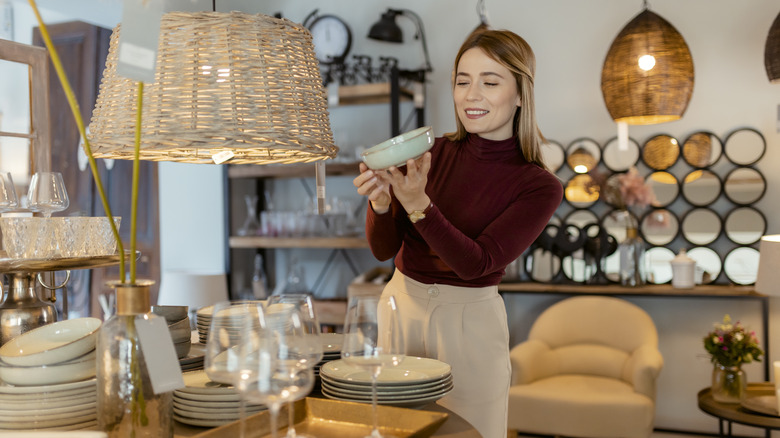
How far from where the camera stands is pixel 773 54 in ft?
10.5

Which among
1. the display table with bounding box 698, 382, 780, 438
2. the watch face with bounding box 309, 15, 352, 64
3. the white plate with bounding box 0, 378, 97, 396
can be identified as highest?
the watch face with bounding box 309, 15, 352, 64

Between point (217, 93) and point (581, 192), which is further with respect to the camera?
point (581, 192)

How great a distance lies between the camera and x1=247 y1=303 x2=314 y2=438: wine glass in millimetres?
920

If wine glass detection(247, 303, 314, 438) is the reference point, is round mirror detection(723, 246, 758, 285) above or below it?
below

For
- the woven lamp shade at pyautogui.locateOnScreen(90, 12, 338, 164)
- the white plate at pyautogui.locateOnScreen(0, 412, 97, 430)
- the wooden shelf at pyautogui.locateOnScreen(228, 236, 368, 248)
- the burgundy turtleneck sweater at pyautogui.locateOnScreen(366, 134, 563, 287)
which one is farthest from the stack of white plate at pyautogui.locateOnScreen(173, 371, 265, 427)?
the wooden shelf at pyautogui.locateOnScreen(228, 236, 368, 248)

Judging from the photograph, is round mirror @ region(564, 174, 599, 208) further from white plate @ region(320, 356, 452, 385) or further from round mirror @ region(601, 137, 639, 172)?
white plate @ region(320, 356, 452, 385)

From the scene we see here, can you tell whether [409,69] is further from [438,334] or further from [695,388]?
[438,334]

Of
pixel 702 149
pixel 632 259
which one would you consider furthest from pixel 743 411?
pixel 702 149

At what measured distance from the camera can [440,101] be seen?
14.2 feet

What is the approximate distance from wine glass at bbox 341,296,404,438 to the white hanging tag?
9.16 feet

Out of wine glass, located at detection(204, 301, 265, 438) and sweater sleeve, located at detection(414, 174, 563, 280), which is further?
sweater sleeve, located at detection(414, 174, 563, 280)

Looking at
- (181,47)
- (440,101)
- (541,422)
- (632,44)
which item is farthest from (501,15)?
(181,47)

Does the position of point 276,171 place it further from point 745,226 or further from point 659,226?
point 745,226

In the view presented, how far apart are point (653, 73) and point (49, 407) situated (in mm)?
2810
